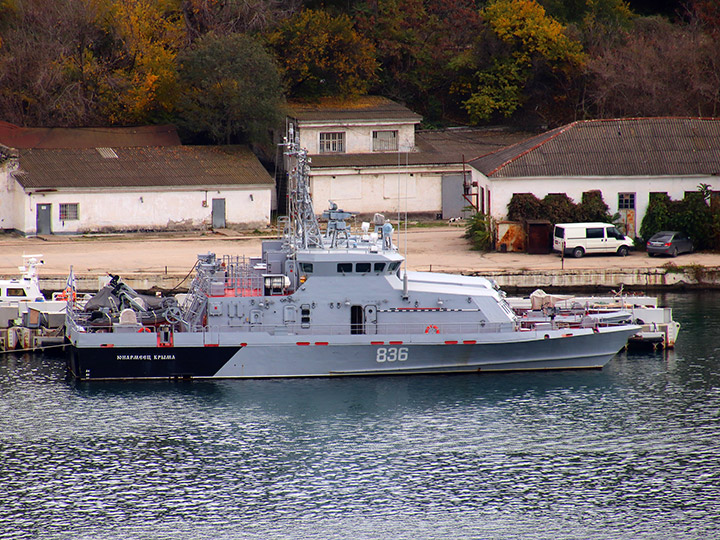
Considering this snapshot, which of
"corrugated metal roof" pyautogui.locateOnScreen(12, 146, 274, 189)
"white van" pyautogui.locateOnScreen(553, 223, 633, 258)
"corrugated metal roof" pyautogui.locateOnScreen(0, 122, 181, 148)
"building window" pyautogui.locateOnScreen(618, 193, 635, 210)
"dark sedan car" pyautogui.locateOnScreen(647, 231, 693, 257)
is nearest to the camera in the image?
"dark sedan car" pyautogui.locateOnScreen(647, 231, 693, 257)

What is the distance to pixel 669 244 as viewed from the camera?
55062 mm

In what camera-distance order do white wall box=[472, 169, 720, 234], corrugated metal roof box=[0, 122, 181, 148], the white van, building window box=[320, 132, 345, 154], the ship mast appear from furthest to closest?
building window box=[320, 132, 345, 154] < corrugated metal roof box=[0, 122, 181, 148] < white wall box=[472, 169, 720, 234] < the white van < the ship mast

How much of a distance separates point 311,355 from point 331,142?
33726 mm

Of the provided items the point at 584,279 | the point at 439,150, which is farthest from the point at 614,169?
the point at 439,150

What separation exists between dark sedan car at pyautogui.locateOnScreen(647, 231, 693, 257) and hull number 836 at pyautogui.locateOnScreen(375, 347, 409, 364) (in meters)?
22.5

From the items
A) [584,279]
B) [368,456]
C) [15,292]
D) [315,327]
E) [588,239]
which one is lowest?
[368,456]

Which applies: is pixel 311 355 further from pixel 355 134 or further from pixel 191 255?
pixel 355 134

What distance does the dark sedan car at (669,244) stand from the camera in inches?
2172

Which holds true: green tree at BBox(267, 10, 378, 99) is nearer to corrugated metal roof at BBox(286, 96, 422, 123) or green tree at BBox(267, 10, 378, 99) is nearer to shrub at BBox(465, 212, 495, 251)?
corrugated metal roof at BBox(286, 96, 422, 123)

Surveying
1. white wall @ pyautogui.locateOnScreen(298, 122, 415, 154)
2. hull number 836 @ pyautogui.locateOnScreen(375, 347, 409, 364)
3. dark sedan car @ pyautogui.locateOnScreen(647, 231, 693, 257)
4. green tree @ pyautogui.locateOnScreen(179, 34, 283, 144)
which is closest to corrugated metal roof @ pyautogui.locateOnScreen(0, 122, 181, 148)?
green tree @ pyautogui.locateOnScreen(179, 34, 283, 144)

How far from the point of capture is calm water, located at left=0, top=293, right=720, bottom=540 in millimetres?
26703

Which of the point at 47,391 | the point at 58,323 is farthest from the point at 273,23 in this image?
the point at 47,391

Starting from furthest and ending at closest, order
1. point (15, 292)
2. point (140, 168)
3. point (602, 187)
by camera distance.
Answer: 1. point (140, 168)
2. point (602, 187)
3. point (15, 292)

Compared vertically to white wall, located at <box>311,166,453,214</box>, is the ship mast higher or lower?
lower
